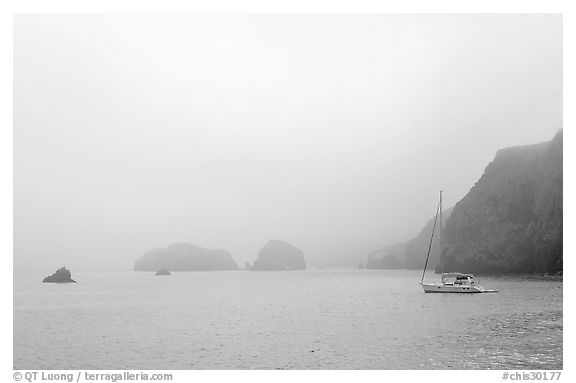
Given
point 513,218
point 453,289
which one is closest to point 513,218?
point 513,218

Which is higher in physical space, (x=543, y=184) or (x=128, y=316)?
(x=543, y=184)

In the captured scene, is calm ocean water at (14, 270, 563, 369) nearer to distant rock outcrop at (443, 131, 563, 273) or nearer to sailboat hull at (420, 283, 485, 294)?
sailboat hull at (420, 283, 485, 294)

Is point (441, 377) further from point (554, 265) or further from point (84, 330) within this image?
point (554, 265)

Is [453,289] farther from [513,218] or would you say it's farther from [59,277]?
[59,277]

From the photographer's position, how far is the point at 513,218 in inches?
6693

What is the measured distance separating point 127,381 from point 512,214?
16795 centimetres

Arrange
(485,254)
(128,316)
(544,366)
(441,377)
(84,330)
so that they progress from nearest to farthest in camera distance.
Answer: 1. (441,377)
2. (544,366)
3. (84,330)
4. (128,316)
5. (485,254)

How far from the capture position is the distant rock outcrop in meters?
153

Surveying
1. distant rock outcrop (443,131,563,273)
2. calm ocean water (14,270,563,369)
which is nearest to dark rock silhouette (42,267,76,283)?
calm ocean water (14,270,563,369)

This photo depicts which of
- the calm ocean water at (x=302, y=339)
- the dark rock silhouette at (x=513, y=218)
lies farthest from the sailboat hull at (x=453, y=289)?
the dark rock silhouette at (x=513, y=218)

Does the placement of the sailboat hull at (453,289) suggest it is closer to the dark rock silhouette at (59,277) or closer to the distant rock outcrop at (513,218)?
the distant rock outcrop at (513,218)
